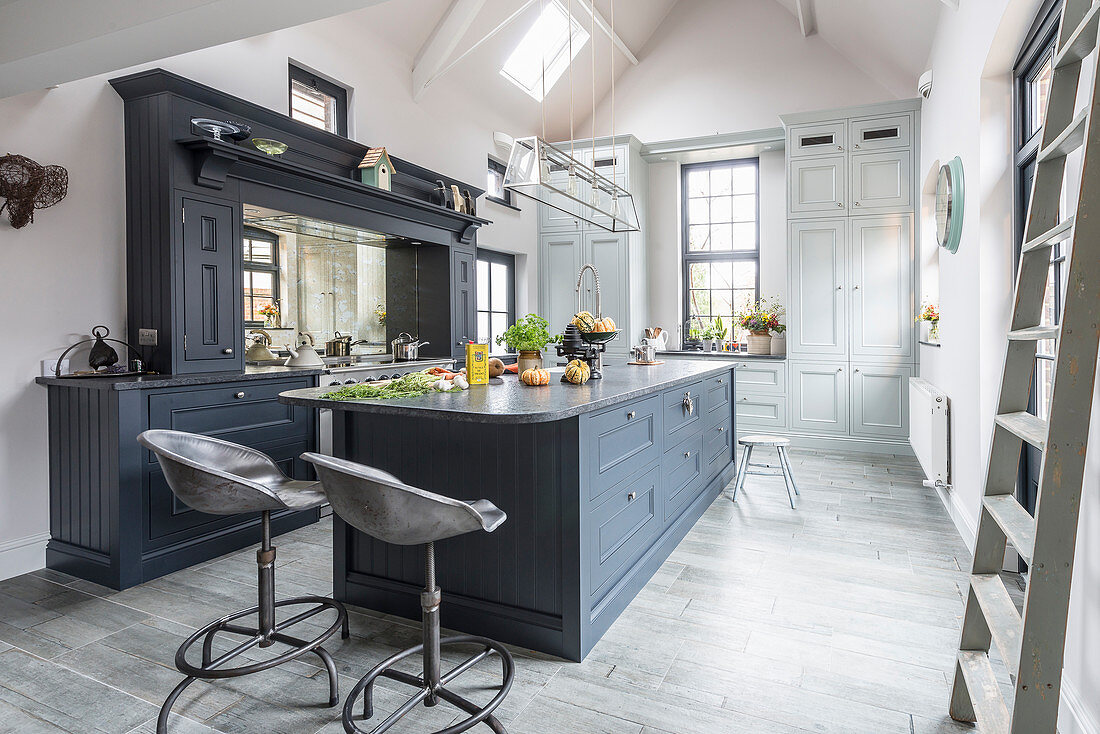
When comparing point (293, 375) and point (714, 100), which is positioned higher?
point (714, 100)

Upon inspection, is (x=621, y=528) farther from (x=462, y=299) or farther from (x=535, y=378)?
(x=462, y=299)

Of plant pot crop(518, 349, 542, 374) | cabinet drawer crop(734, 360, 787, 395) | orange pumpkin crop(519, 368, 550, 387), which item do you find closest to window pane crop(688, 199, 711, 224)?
cabinet drawer crop(734, 360, 787, 395)

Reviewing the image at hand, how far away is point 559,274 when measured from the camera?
7266mm

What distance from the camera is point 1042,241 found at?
1566 mm

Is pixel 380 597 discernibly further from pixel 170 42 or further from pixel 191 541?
pixel 170 42

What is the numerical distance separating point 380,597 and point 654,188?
595cm

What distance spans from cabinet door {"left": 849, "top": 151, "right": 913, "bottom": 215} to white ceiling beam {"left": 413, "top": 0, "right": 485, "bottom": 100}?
3666mm

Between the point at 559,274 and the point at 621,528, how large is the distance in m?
4.91

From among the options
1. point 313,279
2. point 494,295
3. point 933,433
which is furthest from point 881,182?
point 313,279

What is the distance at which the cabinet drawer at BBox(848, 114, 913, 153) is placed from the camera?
5738mm

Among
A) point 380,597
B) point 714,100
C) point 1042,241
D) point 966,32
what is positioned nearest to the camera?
point 1042,241

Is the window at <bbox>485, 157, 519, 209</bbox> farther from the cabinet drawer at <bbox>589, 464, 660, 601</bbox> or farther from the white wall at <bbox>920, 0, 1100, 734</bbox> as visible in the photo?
the cabinet drawer at <bbox>589, 464, 660, 601</bbox>

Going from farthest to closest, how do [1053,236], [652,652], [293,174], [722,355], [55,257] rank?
1. [722,355]
2. [293,174]
3. [55,257]
4. [652,652]
5. [1053,236]

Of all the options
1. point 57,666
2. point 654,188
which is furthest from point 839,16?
point 57,666
